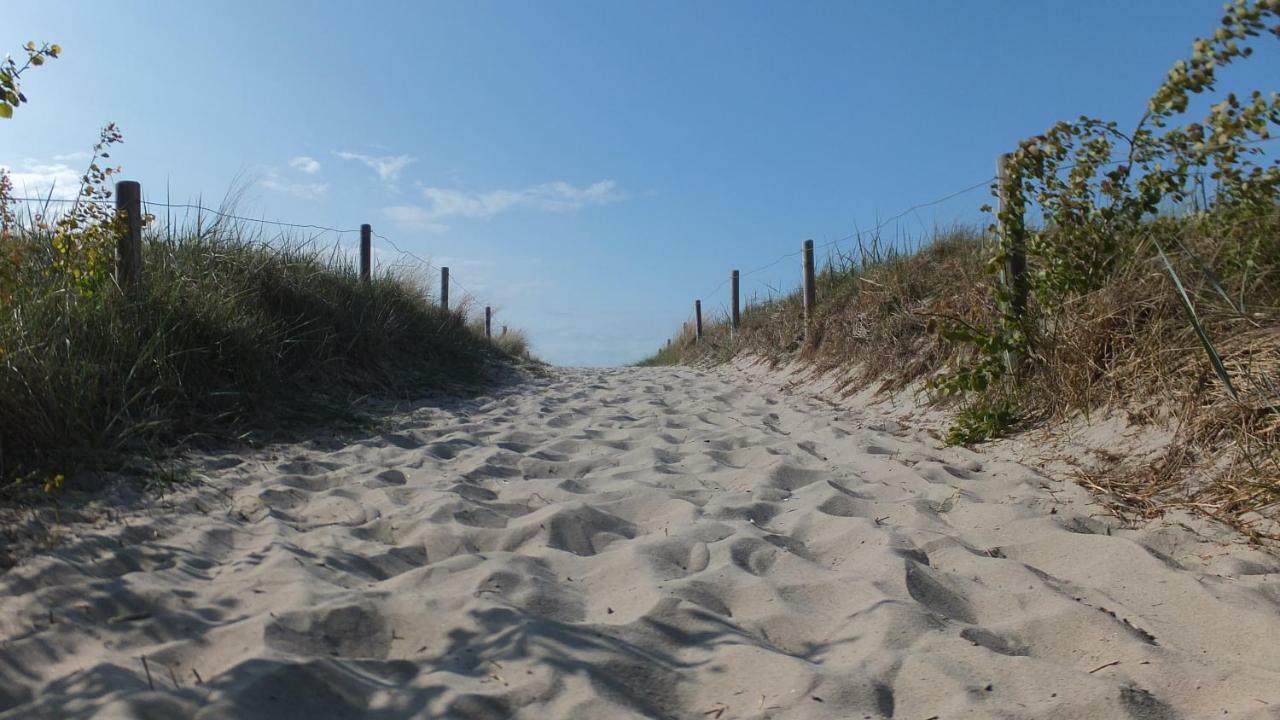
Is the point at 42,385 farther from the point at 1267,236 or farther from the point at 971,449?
the point at 1267,236

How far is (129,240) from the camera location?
4.59 metres

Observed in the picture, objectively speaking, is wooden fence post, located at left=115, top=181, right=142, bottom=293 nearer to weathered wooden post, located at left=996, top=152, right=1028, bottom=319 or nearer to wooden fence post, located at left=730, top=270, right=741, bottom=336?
weathered wooden post, located at left=996, top=152, right=1028, bottom=319

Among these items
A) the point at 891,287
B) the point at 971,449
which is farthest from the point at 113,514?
the point at 891,287

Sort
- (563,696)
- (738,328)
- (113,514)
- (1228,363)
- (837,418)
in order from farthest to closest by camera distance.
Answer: (738,328) → (837,418) → (1228,363) → (113,514) → (563,696)

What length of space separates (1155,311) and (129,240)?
17.4 ft

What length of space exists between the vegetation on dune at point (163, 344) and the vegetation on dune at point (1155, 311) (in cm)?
373

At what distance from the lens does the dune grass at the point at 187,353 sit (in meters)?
3.17

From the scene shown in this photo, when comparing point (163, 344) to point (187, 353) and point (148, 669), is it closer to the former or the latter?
point (187, 353)

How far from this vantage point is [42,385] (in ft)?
10.5

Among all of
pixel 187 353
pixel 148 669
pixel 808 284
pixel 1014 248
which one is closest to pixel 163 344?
pixel 187 353

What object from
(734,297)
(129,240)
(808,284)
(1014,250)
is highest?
(734,297)

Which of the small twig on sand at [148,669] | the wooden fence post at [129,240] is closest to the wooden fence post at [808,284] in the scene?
the wooden fence post at [129,240]

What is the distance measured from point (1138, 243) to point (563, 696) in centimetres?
374

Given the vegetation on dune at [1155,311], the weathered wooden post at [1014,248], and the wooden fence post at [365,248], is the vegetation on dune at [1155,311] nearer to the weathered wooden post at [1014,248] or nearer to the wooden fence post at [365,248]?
the weathered wooden post at [1014,248]
